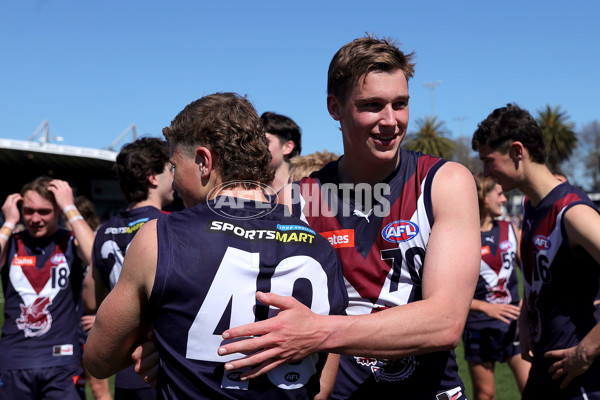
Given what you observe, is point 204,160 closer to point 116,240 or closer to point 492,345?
point 116,240

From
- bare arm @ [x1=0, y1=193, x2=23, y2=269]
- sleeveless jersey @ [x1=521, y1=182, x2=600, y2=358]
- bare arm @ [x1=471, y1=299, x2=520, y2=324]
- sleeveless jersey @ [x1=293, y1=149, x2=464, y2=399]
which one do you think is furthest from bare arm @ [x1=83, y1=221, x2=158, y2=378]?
bare arm @ [x1=471, y1=299, x2=520, y2=324]

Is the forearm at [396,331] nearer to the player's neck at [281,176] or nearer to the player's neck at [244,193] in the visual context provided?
the player's neck at [244,193]

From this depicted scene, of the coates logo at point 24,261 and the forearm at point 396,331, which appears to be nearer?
the forearm at point 396,331

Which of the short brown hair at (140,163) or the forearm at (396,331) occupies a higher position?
the short brown hair at (140,163)

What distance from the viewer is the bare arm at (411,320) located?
1.76m

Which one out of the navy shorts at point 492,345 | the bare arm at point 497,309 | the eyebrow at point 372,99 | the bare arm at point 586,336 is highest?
the eyebrow at point 372,99

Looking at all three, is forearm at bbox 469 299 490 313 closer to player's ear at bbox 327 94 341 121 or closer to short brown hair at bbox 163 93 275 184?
player's ear at bbox 327 94 341 121

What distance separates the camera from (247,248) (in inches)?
73.1

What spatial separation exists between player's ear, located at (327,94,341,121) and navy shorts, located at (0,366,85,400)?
368 centimetres

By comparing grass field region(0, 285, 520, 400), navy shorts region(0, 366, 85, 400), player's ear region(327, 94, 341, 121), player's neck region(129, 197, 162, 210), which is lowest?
grass field region(0, 285, 520, 400)

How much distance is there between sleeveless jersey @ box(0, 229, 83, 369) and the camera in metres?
4.86

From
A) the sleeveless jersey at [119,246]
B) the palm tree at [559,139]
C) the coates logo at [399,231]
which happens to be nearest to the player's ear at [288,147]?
the sleeveless jersey at [119,246]

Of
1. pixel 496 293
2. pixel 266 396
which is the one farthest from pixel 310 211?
pixel 496 293

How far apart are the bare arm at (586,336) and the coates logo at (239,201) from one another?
6.97ft
